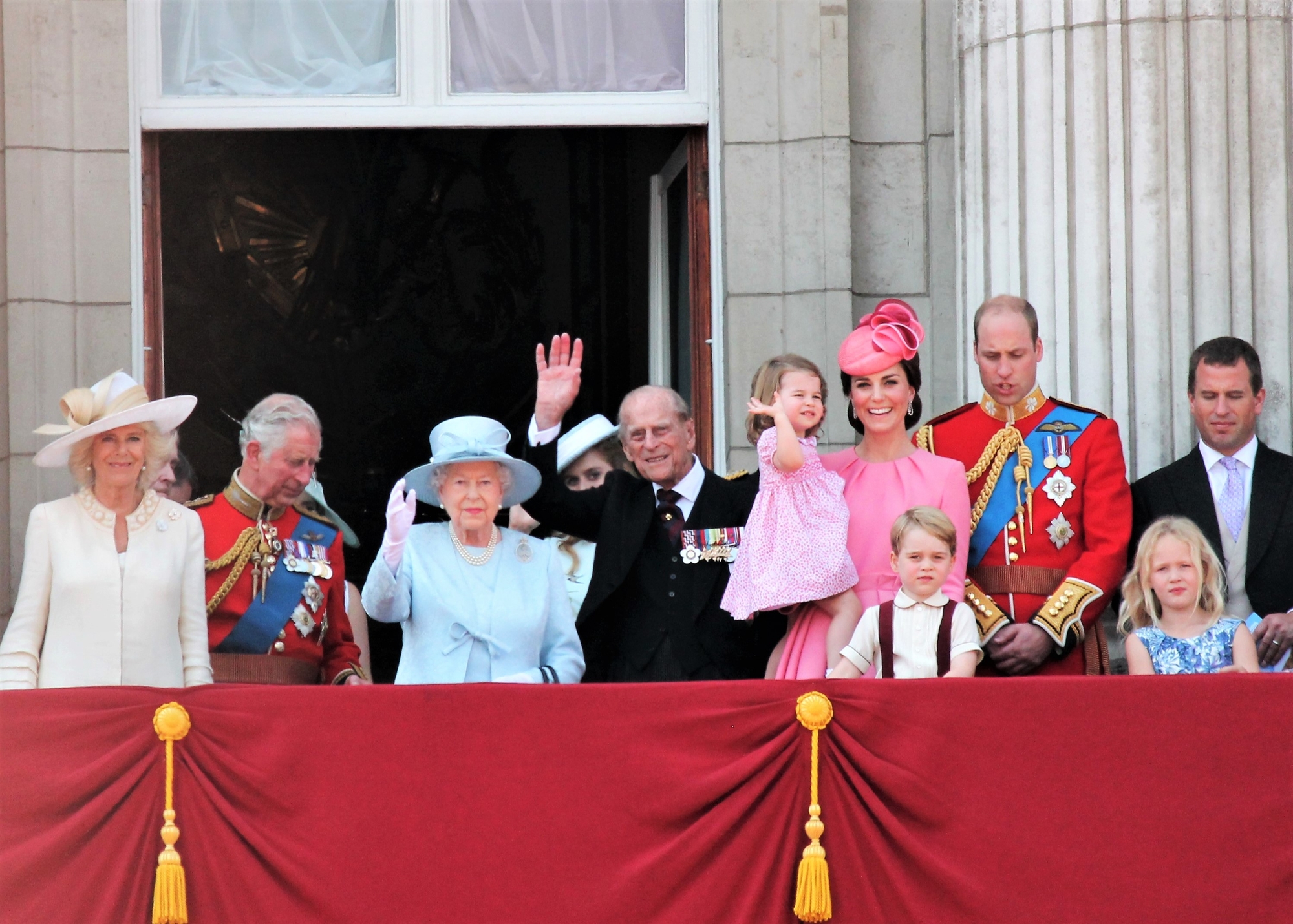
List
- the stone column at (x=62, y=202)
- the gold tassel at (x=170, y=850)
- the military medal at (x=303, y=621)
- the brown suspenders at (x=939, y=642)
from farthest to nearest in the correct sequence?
the stone column at (x=62, y=202), the military medal at (x=303, y=621), the brown suspenders at (x=939, y=642), the gold tassel at (x=170, y=850)

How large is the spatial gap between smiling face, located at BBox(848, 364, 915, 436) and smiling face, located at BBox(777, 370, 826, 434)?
140mm

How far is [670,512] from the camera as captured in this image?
5.37m

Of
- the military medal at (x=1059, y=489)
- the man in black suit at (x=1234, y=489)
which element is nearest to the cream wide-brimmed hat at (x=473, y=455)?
the military medal at (x=1059, y=489)

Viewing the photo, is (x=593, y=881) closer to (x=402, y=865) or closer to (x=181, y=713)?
(x=402, y=865)

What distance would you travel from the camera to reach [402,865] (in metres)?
4.55

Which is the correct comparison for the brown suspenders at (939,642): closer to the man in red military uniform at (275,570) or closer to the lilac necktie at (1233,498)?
the lilac necktie at (1233,498)

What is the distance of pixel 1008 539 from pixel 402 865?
79.6 inches

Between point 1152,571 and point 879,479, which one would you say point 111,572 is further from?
point 1152,571

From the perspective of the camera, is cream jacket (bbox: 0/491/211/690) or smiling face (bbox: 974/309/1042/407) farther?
smiling face (bbox: 974/309/1042/407)

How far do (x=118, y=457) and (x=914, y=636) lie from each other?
2.25 m

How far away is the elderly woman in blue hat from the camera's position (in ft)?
16.9

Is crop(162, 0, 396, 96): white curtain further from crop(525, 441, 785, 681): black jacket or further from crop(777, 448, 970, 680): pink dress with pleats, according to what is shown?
crop(777, 448, 970, 680): pink dress with pleats

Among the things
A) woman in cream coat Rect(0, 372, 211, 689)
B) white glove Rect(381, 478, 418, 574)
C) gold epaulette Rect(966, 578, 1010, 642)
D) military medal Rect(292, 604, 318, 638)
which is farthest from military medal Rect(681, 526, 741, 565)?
woman in cream coat Rect(0, 372, 211, 689)

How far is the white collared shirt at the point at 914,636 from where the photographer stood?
16.0 ft
